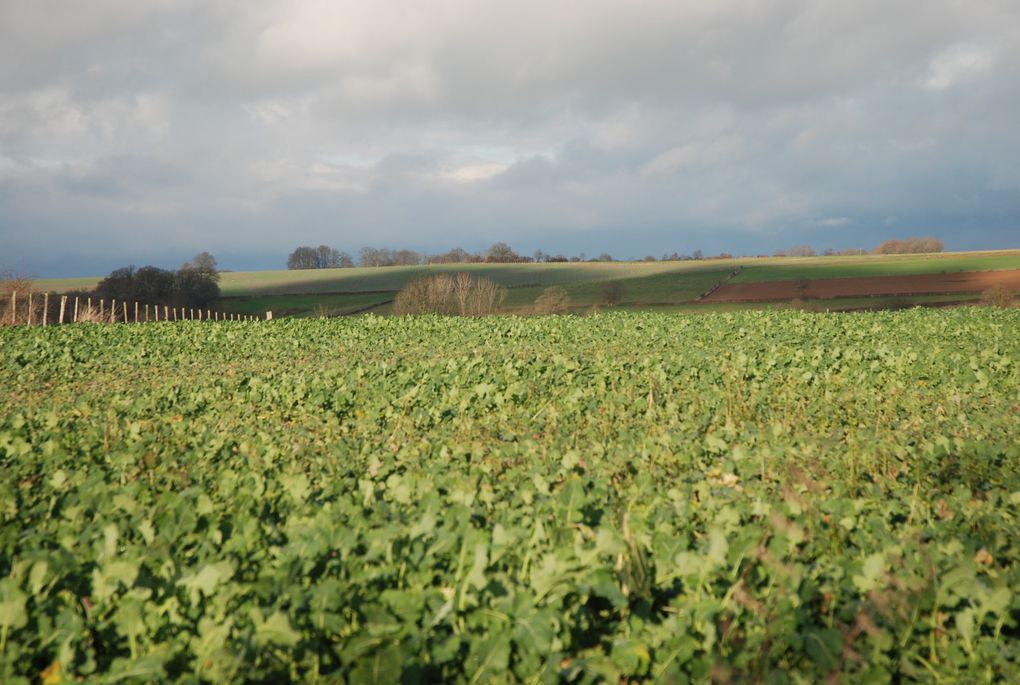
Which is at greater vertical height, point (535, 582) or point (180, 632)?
point (535, 582)

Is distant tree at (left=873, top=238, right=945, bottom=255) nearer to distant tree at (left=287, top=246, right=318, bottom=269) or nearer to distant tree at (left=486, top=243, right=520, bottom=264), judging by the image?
distant tree at (left=486, top=243, right=520, bottom=264)

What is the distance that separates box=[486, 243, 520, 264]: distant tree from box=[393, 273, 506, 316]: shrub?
Answer: 63.8m

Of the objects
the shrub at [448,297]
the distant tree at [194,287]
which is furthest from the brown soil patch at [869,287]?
the distant tree at [194,287]

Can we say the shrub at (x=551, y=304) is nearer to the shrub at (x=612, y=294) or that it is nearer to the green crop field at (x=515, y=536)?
the shrub at (x=612, y=294)

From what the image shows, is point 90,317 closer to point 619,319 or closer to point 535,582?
point 619,319

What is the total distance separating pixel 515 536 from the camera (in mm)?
4531

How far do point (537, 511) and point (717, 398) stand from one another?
595 cm

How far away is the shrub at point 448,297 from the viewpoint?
55.9 metres

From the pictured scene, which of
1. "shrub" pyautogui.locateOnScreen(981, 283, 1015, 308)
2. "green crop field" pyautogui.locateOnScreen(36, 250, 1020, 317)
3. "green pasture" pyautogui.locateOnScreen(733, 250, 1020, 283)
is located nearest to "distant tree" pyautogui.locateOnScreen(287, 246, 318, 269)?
"green crop field" pyautogui.locateOnScreen(36, 250, 1020, 317)

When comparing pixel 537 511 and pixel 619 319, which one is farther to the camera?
pixel 619 319

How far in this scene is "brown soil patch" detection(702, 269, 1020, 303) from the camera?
6212 cm

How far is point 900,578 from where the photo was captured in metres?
4.15

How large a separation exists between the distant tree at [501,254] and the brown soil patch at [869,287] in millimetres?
54114

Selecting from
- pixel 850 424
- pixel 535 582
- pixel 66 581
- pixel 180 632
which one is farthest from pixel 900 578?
pixel 850 424
